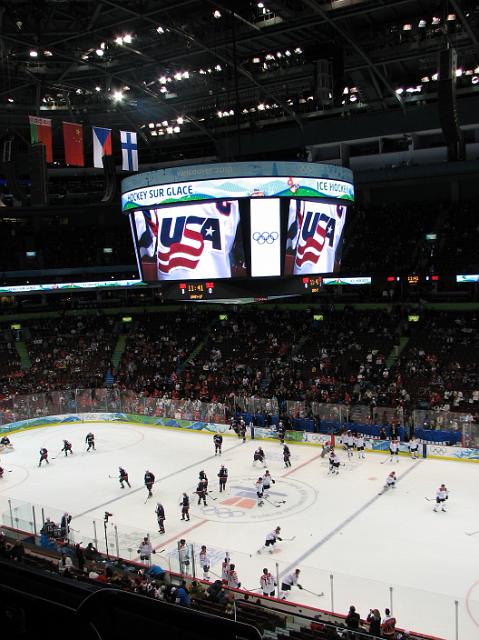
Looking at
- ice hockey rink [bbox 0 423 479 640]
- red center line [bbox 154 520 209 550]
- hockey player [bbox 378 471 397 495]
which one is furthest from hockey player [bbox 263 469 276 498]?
hockey player [bbox 378 471 397 495]

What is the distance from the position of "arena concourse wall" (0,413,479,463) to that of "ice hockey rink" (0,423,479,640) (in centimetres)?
51

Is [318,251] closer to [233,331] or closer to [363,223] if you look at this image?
[233,331]

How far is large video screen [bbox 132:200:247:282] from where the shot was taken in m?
16.1

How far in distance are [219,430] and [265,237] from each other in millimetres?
18825

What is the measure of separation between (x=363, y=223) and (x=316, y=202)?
3041 cm

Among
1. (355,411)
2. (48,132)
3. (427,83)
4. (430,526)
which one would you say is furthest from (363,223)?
(430,526)

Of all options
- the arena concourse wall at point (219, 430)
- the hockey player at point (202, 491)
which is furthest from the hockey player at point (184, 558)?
the arena concourse wall at point (219, 430)

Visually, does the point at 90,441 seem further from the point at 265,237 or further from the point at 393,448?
the point at 265,237

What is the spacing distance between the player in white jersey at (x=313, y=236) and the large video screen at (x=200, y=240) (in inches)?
56.2

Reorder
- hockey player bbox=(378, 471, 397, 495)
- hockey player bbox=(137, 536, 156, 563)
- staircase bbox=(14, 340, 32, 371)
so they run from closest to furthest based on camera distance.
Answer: hockey player bbox=(137, 536, 156, 563) < hockey player bbox=(378, 471, 397, 495) < staircase bbox=(14, 340, 32, 371)

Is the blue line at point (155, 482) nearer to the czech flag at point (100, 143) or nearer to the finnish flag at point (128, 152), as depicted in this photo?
the finnish flag at point (128, 152)

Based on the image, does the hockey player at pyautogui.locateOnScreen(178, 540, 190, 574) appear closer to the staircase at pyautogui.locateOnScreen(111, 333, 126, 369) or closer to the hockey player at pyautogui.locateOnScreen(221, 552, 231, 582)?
the hockey player at pyautogui.locateOnScreen(221, 552, 231, 582)

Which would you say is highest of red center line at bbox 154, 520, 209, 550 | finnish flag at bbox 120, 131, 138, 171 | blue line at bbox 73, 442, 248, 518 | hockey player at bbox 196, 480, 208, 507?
finnish flag at bbox 120, 131, 138, 171

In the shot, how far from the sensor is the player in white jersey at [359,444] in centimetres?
2775
